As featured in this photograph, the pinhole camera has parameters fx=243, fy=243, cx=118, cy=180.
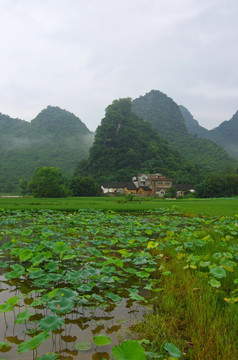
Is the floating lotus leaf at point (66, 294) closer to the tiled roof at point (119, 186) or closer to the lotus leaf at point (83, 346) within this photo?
the lotus leaf at point (83, 346)

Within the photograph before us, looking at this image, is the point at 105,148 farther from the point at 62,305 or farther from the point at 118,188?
the point at 62,305

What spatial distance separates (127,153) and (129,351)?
77738mm

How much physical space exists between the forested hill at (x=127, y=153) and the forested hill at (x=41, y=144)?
10.2 meters

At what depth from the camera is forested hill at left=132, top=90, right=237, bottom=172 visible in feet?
289

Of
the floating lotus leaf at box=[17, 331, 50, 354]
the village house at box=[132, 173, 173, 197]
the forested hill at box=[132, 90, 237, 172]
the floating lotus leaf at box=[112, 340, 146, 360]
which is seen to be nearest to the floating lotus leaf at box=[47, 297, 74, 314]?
the floating lotus leaf at box=[17, 331, 50, 354]

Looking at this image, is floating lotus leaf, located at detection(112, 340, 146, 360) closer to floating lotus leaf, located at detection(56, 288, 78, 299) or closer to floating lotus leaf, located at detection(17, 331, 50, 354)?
floating lotus leaf, located at detection(17, 331, 50, 354)

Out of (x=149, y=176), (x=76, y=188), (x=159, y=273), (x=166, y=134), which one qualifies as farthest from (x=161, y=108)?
(x=159, y=273)

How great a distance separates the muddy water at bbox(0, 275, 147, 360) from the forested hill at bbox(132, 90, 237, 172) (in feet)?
257

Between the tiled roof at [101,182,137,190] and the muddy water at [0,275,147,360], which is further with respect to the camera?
the tiled roof at [101,182,137,190]

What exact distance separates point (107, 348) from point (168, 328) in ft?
2.21

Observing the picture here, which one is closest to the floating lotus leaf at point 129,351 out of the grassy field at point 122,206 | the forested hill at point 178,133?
the grassy field at point 122,206

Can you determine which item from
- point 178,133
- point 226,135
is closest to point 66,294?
point 178,133

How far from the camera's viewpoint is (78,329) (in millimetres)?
2613

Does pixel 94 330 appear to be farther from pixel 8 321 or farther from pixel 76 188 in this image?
pixel 76 188
